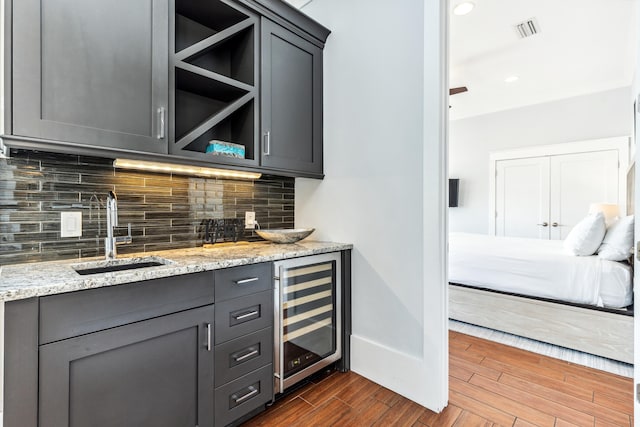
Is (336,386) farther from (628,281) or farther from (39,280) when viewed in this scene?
(628,281)

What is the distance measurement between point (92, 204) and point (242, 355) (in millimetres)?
1091

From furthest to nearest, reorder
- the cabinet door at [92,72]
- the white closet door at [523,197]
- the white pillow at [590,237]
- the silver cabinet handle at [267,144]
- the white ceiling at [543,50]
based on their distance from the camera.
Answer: the white closet door at [523,197], the white ceiling at [543,50], the white pillow at [590,237], the silver cabinet handle at [267,144], the cabinet door at [92,72]

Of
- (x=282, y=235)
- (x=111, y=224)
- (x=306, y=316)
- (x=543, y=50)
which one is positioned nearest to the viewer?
(x=111, y=224)

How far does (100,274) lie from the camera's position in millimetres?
1197

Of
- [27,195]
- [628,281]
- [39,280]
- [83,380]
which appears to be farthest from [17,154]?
[628,281]

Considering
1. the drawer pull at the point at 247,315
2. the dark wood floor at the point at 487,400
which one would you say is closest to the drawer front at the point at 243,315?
the drawer pull at the point at 247,315

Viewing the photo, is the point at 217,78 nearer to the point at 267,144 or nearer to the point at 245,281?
the point at 267,144

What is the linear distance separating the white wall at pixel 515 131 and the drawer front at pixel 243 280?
198 inches

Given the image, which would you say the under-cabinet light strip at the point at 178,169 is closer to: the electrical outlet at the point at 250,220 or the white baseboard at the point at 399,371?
the electrical outlet at the point at 250,220

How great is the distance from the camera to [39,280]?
1115 millimetres

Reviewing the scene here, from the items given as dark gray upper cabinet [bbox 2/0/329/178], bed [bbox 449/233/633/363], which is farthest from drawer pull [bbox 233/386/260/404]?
bed [bbox 449/233/633/363]

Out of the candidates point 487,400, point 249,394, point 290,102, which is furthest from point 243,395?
point 290,102

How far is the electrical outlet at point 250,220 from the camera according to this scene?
2.32 metres

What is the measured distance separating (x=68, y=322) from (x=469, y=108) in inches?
232
